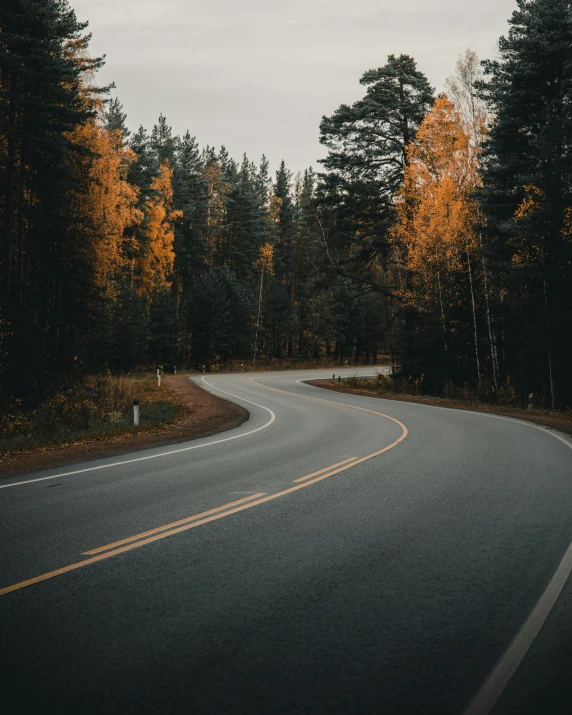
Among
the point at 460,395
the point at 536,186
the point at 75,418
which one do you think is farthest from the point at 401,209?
the point at 75,418

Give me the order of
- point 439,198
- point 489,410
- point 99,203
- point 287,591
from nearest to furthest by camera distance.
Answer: point 287,591 < point 489,410 < point 439,198 < point 99,203

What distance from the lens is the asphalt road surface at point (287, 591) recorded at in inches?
134

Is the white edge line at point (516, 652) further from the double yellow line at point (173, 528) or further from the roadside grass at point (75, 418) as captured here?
the roadside grass at point (75, 418)

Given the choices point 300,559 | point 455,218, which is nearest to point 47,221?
point 455,218

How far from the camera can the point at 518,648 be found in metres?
3.89

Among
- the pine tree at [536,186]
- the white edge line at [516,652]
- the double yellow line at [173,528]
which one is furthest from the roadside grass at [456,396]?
the white edge line at [516,652]

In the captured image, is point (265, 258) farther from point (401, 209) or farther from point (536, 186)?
point (536, 186)

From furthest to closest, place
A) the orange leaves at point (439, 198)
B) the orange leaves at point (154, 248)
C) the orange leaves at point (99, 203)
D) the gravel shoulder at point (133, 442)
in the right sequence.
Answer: the orange leaves at point (154, 248)
the orange leaves at point (99, 203)
the orange leaves at point (439, 198)
the gravel shoulder at point (133, 442)

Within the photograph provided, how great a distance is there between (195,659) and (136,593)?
3.97ft

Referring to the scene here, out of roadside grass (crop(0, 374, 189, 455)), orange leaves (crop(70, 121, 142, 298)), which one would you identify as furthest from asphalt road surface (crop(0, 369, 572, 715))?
orange leaves (crop(70, 121, 142, 298))

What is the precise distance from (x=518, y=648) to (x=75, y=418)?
1575cm

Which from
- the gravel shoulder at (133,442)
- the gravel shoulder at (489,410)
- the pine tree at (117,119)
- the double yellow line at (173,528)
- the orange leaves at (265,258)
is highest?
the pine tree at (117,119)

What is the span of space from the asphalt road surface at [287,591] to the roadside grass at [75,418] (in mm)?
5134

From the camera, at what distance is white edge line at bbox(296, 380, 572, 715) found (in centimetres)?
329
